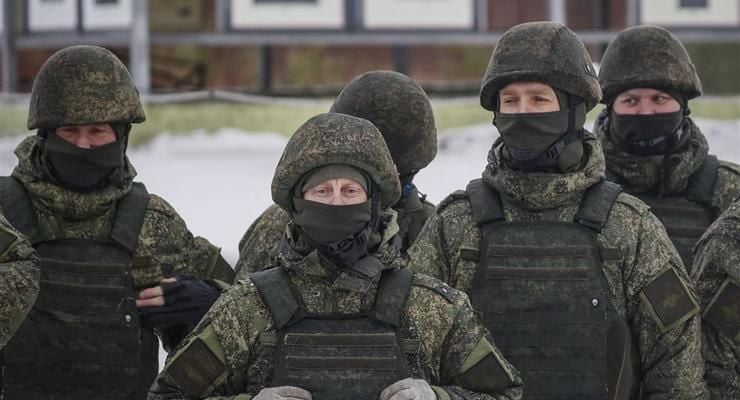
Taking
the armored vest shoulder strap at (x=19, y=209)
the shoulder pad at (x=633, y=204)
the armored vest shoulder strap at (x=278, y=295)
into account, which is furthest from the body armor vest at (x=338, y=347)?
the armored vest shoulder strap at (x=19, y=209)

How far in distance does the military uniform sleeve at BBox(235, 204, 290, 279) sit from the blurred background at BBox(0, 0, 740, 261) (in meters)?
4.97

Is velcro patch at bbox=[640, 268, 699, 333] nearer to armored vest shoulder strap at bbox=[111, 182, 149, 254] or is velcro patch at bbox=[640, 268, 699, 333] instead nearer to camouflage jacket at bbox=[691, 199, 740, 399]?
camouflage jacket at bbox=[691, 199, 740, 399]

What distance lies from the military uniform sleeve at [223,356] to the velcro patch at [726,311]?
1.82m

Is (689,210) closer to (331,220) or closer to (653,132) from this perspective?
(653,132)

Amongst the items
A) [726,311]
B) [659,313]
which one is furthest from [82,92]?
[726,311]

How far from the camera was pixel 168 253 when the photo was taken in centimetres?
629

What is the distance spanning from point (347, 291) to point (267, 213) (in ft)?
5.34

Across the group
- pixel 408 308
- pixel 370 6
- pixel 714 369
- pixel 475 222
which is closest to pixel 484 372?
pixel 408 308

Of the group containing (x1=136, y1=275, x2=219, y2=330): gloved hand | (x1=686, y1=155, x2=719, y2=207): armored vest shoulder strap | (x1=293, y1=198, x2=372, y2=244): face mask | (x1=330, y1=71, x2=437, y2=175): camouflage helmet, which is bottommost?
(x1=136, y1=275, x2=219, y2=330): gloved hand

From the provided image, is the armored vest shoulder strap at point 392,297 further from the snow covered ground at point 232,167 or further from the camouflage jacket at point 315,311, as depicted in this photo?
the snow covered ground at point 232,167

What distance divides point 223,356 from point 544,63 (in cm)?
162

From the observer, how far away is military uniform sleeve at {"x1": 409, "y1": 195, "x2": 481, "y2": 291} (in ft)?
18.7

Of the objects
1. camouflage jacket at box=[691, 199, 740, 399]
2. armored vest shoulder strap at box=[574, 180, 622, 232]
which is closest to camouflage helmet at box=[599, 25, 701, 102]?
camouflage jacket at box=[691, 199, 740, 399]

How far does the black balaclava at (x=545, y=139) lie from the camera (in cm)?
570
